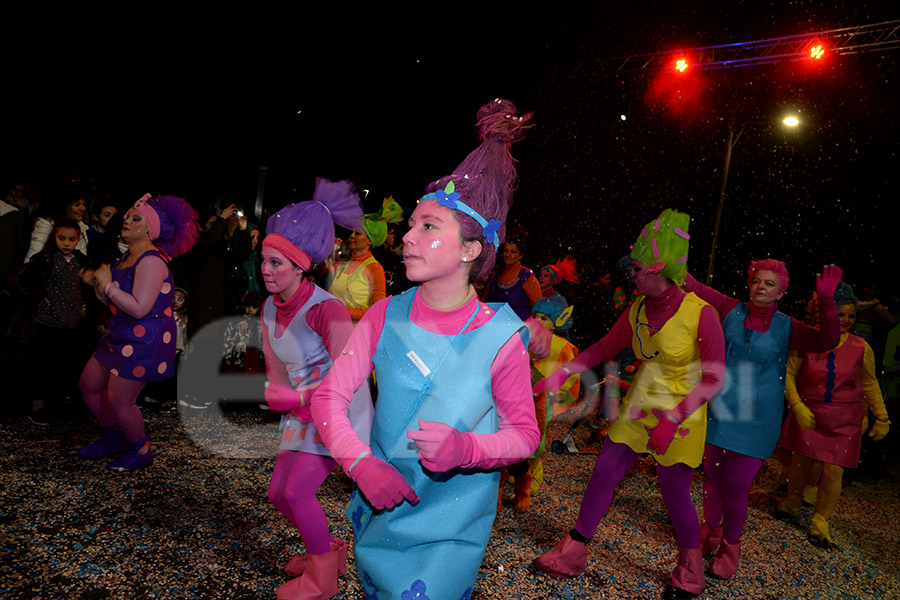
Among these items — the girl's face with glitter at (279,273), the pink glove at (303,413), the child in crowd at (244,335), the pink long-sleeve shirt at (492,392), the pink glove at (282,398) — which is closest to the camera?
the pink long-sleeve shirt at (492,392)

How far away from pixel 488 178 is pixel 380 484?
1.10 meters

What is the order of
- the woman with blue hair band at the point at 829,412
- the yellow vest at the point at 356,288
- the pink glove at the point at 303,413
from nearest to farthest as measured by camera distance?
the pink glove at the point at 303,413 < the woman with blue hair band at the point at 829,412 < the yellow vest at the point at 356,288

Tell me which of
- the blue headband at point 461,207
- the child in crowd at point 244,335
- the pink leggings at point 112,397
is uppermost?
the blue headband at point 461,207

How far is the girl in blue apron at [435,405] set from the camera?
160 centimetres

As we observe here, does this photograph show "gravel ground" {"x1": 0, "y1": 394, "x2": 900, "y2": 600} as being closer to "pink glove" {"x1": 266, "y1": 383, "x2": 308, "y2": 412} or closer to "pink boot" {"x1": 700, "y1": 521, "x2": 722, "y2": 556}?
"pink boot" {"x1": 700, "y1": 521, "x2": 722, "y2": 556}

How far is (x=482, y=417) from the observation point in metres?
1.69

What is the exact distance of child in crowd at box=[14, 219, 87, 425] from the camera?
15.9 feet

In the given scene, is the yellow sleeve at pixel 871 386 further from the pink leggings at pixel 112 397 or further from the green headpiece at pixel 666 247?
the pink leggings at pixel 112 397

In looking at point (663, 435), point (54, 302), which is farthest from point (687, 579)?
point (54, 302)

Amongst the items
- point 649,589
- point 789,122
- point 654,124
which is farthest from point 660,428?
point 654,124

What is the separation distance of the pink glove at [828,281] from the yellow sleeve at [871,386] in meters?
1.97

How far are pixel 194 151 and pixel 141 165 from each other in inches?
33.0

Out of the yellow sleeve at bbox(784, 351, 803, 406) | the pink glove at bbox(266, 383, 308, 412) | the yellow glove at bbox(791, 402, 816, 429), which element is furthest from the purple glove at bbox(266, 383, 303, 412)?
the yellow sleeve at bbox(784, 351, 803, 406)

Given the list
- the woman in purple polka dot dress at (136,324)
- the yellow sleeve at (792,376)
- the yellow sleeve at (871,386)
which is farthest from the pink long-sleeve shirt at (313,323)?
the yellow sleeve at (871,386)
